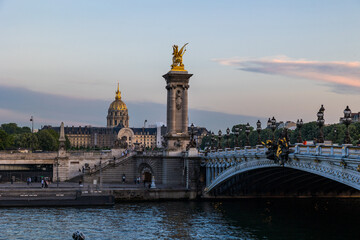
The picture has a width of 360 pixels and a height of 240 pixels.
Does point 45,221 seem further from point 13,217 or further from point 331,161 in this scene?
point 331,161

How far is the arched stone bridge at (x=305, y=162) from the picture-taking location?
39.2 metres

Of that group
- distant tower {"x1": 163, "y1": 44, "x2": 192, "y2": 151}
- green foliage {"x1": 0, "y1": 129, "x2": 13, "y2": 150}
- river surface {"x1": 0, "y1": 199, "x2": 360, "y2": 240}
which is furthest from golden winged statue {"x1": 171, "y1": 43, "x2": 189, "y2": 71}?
green foliage {"x1": 0, "y1": 129, "x2": 13, "y2": 150}

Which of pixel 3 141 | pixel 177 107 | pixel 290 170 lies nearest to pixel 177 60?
pixel 177 107

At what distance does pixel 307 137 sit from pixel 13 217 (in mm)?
83981

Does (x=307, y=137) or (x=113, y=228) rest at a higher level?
(x=307, y=137)

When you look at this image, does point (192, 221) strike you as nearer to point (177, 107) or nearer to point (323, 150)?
point (323, 150)

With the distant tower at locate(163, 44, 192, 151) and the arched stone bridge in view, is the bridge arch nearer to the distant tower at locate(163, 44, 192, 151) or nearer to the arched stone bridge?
the arched stone bridge

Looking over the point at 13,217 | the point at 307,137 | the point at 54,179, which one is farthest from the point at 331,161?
the point at 307,137

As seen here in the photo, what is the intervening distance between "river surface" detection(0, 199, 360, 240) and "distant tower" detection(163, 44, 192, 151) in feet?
45.3

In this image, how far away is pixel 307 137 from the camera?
132 m

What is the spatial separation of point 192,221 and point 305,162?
14.8 meters

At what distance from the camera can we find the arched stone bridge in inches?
1545

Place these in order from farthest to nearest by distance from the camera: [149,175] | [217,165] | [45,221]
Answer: [149,175] → [217,165] → [45,221]

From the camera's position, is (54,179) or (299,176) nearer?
(299,176)
